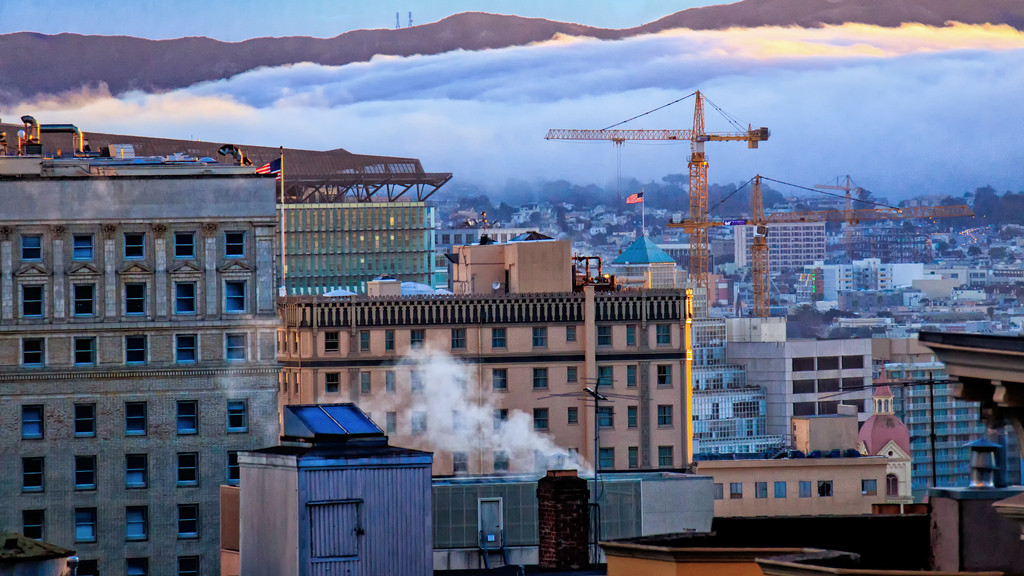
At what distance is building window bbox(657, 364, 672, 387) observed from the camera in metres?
141

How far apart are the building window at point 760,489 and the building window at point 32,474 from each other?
52.8 m

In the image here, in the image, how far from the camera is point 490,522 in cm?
6344

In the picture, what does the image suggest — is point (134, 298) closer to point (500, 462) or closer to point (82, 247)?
point (82, 247)

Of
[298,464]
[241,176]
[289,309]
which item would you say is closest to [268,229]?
[241,176]

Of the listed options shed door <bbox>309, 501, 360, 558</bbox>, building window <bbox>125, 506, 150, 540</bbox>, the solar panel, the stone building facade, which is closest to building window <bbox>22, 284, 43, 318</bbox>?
building window <bbox>125, 506, 150, 540</bbox>

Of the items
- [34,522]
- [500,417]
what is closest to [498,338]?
[500,417]

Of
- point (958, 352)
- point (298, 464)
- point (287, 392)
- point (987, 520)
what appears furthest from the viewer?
point (287, 392)

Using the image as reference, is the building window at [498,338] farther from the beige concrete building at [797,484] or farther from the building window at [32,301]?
the building window at [32,301]

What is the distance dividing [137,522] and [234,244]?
13.9 m

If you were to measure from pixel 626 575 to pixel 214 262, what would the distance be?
229ft

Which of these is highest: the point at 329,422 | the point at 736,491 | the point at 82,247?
the point at 82,247

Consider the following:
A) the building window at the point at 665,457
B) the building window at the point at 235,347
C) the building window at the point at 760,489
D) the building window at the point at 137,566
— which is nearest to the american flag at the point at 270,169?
the building window at the point at 235,347

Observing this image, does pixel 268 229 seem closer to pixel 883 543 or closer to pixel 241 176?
pixel 241 176

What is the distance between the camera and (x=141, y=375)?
91.9m
